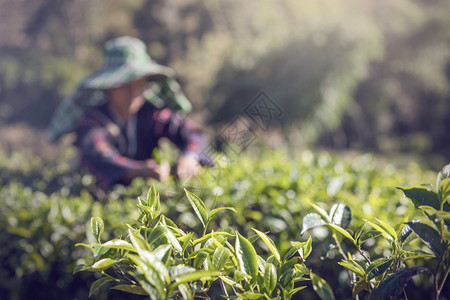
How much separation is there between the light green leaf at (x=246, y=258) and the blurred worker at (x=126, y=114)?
1.87m

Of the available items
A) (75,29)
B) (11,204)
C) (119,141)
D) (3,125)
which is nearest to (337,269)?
(11,204)

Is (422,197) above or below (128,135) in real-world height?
above

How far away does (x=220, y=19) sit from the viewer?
12609 millimetres

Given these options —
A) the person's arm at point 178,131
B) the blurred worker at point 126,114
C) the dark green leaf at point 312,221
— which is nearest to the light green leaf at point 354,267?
the dark green leaf at point 312,221

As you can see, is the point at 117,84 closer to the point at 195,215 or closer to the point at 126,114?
the point at 126,114

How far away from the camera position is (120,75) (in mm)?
3133

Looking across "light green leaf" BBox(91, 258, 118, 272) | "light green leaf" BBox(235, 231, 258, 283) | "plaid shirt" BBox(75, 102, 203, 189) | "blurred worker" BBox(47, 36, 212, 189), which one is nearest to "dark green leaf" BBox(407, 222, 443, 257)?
"light green leaf" BBox(235, 231, 258, 283)

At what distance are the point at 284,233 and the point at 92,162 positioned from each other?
1.49 m

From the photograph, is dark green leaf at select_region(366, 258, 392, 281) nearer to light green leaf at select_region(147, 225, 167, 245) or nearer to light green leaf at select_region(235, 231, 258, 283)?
light green leaf at select_region(235, 231, 258, 283)

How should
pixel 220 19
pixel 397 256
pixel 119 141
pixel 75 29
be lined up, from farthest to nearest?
pixel 220 19 → pixel 75 29 → pixel 119 141 → pixel 397 256

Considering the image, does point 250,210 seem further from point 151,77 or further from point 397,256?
point 151,77

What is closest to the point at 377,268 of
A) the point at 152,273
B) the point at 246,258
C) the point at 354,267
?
the point at 354,267

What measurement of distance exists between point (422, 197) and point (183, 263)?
Result: 524mm

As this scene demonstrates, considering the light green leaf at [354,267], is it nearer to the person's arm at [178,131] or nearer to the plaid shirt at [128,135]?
the plaid shirt at [128,135]
